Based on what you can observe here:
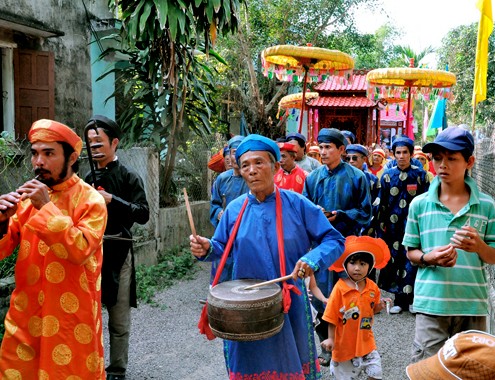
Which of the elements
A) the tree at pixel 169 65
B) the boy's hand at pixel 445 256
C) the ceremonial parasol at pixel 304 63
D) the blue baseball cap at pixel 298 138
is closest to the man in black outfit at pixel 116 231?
the boy's hand at pixel 445 256

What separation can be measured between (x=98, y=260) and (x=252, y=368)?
1080 millimetres

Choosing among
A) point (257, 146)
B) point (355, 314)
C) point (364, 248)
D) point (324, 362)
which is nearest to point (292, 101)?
point (324, 362)

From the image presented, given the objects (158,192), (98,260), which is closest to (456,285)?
(98,260)

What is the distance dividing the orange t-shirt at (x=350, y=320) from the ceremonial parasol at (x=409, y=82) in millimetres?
6631

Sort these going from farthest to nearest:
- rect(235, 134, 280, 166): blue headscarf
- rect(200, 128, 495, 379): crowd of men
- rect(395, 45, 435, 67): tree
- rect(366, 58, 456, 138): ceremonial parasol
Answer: rect(395, 45, 435, 67): tree → rect(366, 58, 456, 138): ceremonial parasol → rect(235, 134, 280, 166): blue headscarf → rect(200, 128, 495, 379): crowd of men

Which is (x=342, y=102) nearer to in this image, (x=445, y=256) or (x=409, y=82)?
(x=409, y=82)

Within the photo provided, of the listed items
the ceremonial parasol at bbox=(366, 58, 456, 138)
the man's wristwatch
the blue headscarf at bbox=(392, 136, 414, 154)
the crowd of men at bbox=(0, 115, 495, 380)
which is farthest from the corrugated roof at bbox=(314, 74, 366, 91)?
the man's wristwatch

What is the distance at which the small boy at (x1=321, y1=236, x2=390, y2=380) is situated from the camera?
13.3ft

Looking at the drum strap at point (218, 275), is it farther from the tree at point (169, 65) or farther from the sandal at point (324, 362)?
the tree at point (169, 65)

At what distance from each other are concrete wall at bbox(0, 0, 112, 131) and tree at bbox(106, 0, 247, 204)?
30.0 inches

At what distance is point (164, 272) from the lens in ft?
27.2

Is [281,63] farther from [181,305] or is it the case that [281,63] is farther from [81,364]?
[81,364]

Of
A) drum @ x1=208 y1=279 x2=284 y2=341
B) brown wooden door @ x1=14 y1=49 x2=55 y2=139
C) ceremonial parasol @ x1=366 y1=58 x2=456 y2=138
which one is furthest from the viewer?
ceremonial parasol @ x1=366 y1=58 x2=456 y2=138

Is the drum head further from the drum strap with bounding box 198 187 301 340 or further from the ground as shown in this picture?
the ground
